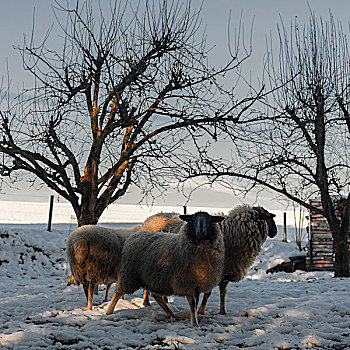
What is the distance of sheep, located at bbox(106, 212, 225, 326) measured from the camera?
5.48 metres

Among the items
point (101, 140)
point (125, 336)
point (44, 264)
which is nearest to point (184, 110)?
point (101, 140)

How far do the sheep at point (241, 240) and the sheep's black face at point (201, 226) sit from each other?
31.4 inches

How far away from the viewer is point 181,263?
5.55 meters

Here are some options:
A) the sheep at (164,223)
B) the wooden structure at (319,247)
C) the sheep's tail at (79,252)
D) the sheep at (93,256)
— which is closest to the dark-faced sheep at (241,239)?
the sheep at (164,223)

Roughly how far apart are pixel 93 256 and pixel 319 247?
35.4 ft

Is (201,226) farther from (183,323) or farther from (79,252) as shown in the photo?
(79,252)

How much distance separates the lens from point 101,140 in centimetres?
855

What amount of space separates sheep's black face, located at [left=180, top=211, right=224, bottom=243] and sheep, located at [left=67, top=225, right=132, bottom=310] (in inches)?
66.5

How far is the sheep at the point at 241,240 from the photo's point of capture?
20.5 feet

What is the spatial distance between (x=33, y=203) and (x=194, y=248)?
941 inches

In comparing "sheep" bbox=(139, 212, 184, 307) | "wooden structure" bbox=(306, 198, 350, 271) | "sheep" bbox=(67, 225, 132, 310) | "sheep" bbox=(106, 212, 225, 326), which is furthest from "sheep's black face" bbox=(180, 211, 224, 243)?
"wooden structure" bbox=(306, 198, 350, 271)

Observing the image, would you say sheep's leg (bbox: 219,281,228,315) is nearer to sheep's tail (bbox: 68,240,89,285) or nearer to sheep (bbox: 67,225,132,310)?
sheep (bbox: 67,225,132,310)

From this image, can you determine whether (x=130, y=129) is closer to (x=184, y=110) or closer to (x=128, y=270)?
(x=184, y=110)

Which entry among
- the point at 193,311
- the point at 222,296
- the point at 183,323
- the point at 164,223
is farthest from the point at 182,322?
the point at 164,223
